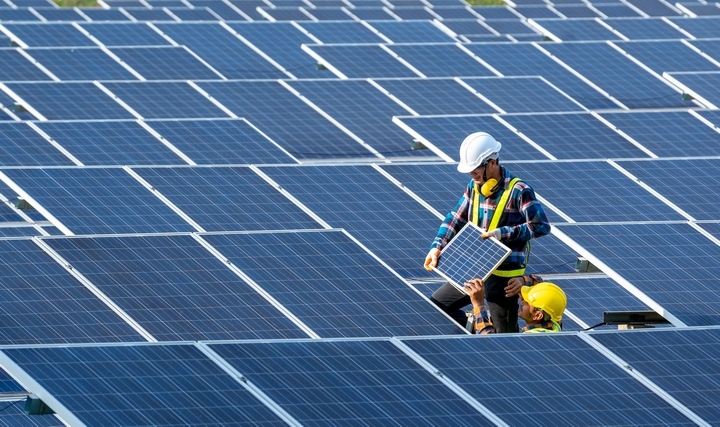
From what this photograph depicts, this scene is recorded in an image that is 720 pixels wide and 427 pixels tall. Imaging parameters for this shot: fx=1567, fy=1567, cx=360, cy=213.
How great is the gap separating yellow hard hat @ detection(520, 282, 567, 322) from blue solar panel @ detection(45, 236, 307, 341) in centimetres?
201

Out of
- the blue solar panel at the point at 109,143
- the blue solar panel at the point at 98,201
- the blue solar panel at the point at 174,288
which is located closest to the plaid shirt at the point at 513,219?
the blue solar panel at the point at 174,288

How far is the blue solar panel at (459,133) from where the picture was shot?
22.7 metres

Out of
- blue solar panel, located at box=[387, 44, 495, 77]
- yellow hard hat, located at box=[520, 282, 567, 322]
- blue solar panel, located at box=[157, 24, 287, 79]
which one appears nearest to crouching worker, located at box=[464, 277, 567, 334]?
yellow hard hat, located at box=[520, 282, 567, 322]

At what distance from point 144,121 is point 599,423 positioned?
13.9 m

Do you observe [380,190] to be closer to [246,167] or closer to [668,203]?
[246,167]

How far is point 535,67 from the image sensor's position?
104 ft

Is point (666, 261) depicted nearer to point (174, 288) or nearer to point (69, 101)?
point (174, 288)

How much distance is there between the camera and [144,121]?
23.9 metres

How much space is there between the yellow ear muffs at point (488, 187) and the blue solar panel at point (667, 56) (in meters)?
19.5

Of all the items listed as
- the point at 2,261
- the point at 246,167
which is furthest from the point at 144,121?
the point at 2,261

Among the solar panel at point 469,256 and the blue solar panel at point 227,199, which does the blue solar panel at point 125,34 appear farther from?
the solar panel at point 469,256

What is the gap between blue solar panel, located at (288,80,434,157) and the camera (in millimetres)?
26016

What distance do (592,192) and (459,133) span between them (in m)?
4.44

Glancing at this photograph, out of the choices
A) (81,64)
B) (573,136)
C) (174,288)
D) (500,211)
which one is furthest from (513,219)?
(81,64)
